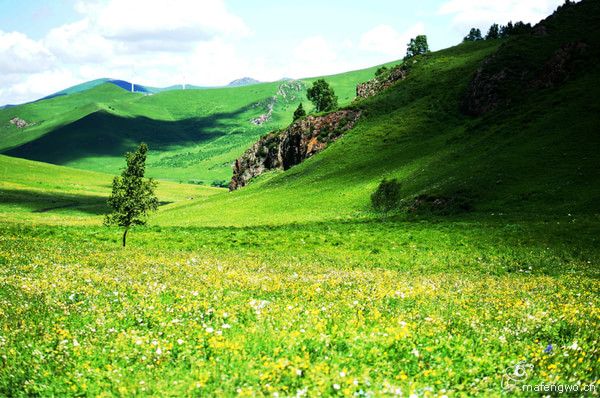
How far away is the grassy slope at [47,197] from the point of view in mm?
96875

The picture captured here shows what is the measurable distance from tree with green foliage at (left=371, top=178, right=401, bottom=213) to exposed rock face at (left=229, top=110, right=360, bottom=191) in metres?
44.8

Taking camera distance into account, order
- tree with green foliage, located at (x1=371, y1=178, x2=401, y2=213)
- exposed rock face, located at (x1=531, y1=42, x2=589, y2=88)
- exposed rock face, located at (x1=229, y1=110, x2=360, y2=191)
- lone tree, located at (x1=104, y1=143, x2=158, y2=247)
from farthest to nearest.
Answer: exposed rock face, located at (x1=229, y1=110, x2=360, y2=191) < exposed rock face, located at (x1=531, y1=42, x2=589, y2=88) < tree with green foliage, located at (x1=371, y1=178, x2=401, y2=213) < lone tree, located at (x1=104, y1=143, x2=158, y2=247)

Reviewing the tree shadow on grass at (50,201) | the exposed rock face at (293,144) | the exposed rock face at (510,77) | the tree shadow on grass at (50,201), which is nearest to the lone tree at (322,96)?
the exposed rock face at (293,144)

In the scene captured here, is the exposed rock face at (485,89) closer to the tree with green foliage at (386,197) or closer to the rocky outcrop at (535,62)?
the rocky outcrop at (535,62)

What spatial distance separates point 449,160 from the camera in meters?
65.8

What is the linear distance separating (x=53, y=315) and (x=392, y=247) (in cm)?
2548

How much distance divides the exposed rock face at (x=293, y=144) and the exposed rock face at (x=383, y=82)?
1755cm

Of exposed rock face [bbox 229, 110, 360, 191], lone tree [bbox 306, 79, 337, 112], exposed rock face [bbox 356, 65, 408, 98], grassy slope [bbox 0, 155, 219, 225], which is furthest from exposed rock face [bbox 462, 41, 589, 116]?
grassy slope [bbox 0, 155, 219, 225]

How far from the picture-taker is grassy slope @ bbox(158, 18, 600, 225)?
1892 inches

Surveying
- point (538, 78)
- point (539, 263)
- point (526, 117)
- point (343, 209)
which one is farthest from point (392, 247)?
point (538, 78)

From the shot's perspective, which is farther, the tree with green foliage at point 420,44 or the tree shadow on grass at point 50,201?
the tree with green foliage at point 420,44

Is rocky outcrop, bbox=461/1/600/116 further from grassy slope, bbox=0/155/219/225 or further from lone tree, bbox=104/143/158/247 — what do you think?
grassy slope, bbox=0/155/219/225

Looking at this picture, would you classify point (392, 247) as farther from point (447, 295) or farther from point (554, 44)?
point (554, 44)

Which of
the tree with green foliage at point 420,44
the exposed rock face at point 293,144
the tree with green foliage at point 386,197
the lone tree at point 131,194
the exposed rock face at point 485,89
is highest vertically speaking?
the tree with green foliage at point 420,44
